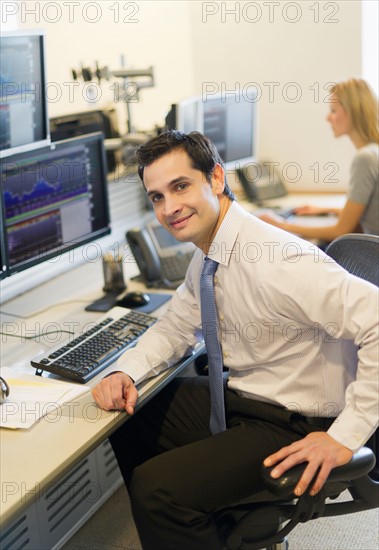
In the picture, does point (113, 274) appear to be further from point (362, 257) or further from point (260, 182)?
point (260, 182)

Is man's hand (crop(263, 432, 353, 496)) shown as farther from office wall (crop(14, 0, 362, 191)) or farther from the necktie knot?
office wall (crop(14, 0, 362, 191))

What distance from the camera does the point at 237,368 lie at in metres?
1.68

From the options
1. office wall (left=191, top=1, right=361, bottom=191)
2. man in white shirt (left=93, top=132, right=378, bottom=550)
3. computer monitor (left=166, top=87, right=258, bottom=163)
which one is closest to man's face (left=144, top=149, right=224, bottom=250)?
man in white shirt (left=93, top=132, right=378, bottom=550)

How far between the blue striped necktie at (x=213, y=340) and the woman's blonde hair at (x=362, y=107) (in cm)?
136

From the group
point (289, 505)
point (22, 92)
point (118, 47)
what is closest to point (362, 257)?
point (289, 505)

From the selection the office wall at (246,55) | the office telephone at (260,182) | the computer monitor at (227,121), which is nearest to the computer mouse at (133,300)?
the computer monitor at (227,121)

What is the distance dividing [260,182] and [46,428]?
7.60 ft

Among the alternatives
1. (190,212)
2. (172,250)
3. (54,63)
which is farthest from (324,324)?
(54,63)

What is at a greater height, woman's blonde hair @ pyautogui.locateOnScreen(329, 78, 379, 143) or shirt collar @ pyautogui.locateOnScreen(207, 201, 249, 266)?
woman's blonde hair @ pyautogui.locateOnScreen(329, 78, 379, 143)

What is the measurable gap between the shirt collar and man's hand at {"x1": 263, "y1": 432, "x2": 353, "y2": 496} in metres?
0.48

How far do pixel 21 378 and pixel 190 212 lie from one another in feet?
1.98

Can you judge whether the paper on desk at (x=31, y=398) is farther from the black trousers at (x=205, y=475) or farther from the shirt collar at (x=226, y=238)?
the shirt collar at (x=226, y=238)

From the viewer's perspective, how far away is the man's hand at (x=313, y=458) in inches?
52.4

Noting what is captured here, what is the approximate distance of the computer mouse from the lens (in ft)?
7.02
